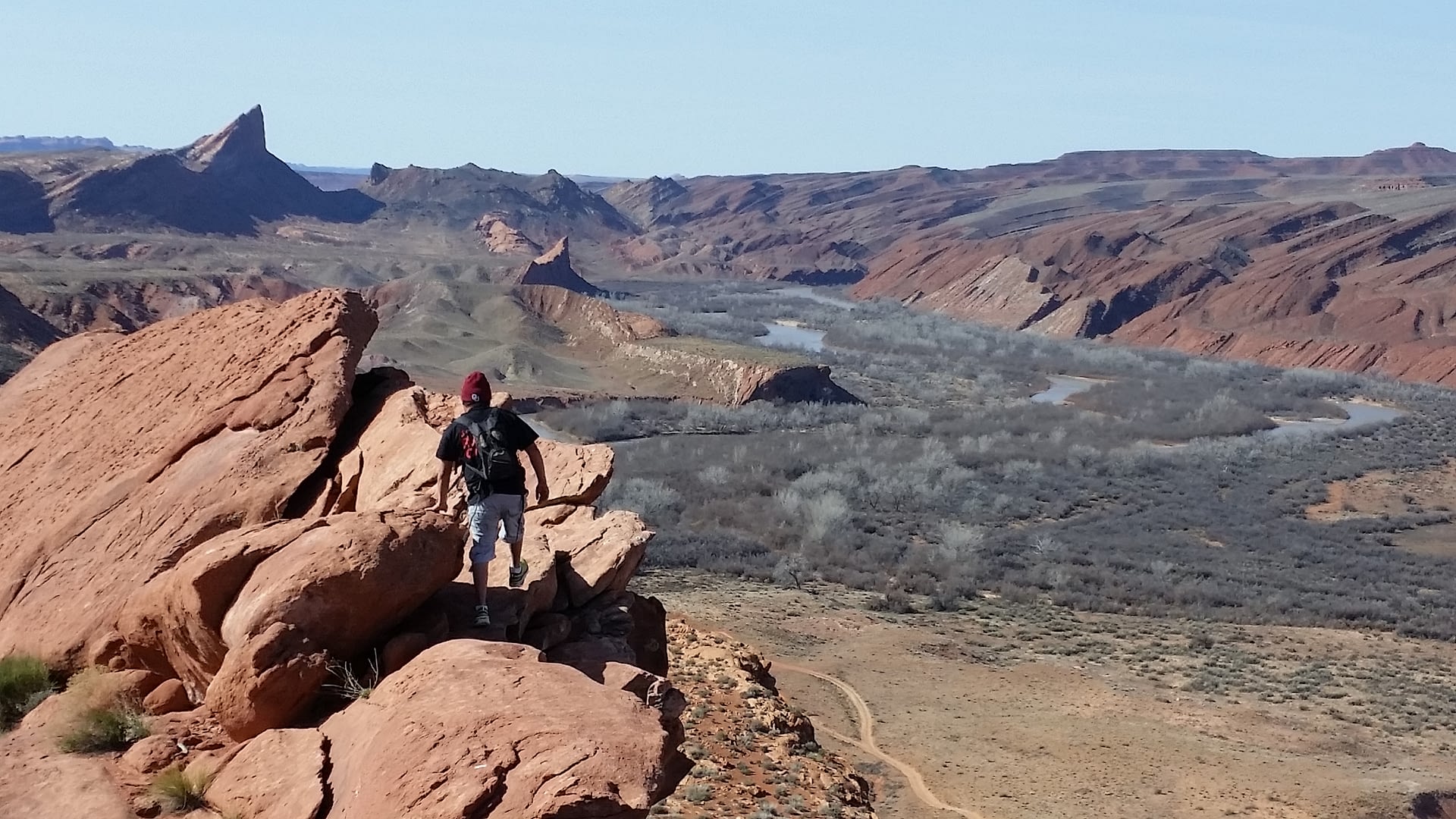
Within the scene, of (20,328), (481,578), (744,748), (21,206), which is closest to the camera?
(481,578)

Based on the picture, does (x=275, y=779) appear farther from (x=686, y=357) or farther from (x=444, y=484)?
(x=686, y=357)

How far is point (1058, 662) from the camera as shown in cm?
2228

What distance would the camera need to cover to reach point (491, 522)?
8297 millimetres

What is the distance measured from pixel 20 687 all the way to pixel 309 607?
2408 mm

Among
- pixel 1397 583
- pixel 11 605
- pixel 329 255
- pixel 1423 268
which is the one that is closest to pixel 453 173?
pixel 329 255

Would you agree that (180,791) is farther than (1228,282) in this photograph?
No

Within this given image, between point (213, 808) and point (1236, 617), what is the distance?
77.8 feet

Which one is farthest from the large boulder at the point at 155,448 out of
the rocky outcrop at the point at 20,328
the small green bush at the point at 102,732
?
the rocky outcrop at the point at 20,328

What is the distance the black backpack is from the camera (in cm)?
831

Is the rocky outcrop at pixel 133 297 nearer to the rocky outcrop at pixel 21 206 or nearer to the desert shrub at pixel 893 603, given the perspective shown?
the desert shrub at pixel 893 603

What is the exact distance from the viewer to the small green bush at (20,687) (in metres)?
8.29

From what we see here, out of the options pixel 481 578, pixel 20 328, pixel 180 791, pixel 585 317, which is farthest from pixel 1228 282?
pixel 180 791

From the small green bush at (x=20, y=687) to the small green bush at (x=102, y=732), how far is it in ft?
2.41

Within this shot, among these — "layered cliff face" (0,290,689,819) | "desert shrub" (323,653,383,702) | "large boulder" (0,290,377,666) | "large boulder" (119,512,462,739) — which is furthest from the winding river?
"desert shrub" (323,653,383,702)
